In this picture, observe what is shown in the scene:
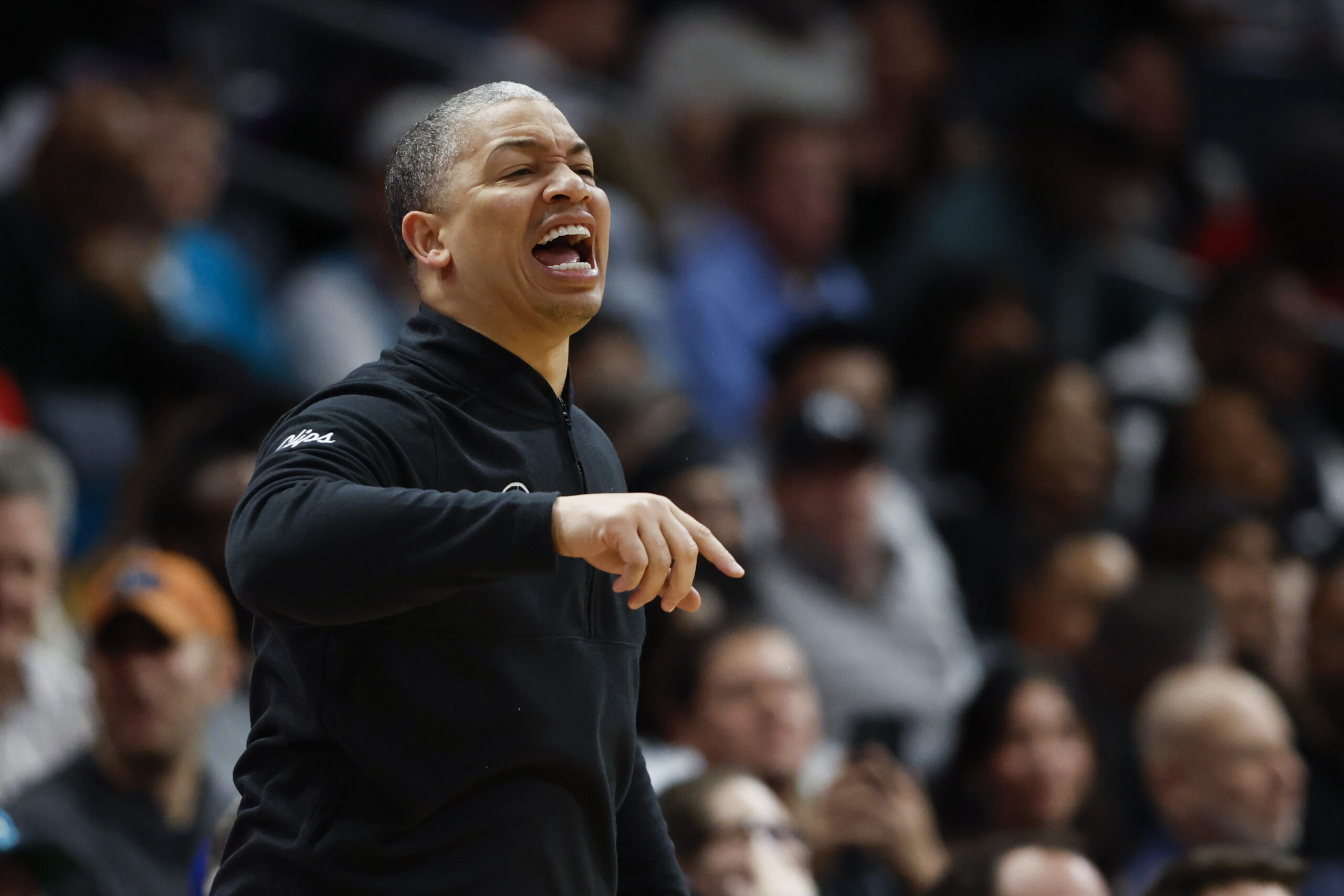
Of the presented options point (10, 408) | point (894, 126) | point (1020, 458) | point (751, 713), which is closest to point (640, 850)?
point (751, 713)

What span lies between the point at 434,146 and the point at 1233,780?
285 centimetres

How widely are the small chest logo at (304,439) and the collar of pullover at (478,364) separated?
0.66 ft

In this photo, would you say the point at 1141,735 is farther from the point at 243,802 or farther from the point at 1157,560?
the point at 243,802

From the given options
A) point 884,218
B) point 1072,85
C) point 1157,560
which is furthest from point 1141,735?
point 1072,85

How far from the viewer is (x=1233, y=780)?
A: 13.9ft

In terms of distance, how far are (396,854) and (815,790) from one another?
264 cm

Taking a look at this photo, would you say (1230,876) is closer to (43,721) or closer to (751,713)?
(751,713)

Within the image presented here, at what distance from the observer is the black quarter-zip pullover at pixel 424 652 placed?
1762 millimetres

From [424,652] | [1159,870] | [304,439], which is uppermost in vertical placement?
[304,439]

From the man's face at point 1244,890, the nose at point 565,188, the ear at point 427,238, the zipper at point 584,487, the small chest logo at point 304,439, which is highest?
the nose at point 565,188

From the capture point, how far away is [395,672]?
1907 millimetres

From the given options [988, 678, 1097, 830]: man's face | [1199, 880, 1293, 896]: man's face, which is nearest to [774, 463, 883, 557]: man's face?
[988, 678, 1097, 830]: man's face

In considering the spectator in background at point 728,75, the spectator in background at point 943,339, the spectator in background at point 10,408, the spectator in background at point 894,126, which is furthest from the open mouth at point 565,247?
the spectator in background at point 894,126

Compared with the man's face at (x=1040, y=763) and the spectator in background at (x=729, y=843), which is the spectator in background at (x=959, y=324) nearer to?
the man's face at (x=1040, y=763)
